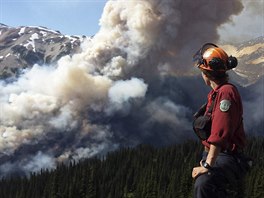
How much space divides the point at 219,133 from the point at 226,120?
423 mm

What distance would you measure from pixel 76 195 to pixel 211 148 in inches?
7321

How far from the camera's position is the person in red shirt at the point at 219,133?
12.9 meters

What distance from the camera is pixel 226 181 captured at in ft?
43.7

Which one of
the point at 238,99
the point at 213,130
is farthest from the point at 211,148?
the point at 238,99

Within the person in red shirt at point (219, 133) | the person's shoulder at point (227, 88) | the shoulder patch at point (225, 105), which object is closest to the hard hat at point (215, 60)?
the person in red shirt at point (219, 133)

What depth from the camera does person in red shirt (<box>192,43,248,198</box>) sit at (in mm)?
12945

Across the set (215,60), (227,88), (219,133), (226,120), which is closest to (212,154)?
(219,133)

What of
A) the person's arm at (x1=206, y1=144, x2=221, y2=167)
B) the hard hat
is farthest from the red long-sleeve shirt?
the hard hat

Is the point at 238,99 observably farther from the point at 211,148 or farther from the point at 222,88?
the point at 211,148

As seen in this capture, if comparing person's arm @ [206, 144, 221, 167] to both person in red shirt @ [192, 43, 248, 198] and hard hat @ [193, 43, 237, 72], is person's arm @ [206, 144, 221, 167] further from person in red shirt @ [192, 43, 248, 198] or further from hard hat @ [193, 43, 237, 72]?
hard hat @ [193, 43, 237, 72]

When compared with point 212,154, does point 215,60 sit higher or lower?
higher

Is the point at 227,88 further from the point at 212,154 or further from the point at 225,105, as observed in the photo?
the point at 212,154

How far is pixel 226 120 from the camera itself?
42.4ft

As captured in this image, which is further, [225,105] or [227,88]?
[227,88]
